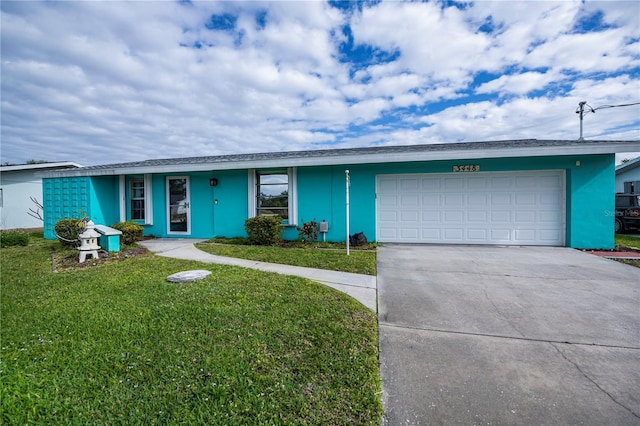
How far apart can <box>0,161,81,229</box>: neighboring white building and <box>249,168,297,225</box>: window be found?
41.9ft

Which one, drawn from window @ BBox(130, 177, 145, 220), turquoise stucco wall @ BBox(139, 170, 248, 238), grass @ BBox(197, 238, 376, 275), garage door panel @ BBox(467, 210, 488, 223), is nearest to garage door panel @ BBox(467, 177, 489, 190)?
garage door panel @ BBox(467, 210, 488, 223)

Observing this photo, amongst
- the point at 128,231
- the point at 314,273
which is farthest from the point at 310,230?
the point at 128,231

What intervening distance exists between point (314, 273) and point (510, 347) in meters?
3.13

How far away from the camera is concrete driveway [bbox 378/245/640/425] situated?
1.85m

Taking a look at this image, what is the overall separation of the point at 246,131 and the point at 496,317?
53.9 ft

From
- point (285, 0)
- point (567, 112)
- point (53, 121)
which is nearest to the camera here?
point (285, 0)

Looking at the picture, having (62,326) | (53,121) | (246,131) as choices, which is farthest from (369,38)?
(53,121)

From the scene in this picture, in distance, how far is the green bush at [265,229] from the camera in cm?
828

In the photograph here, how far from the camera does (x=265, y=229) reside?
27.2 ft

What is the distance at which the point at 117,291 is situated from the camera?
4.12 m

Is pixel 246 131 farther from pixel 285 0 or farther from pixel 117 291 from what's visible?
pixel 117 291

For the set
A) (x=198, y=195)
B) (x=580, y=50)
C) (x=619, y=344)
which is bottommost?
(x=619, y=344)

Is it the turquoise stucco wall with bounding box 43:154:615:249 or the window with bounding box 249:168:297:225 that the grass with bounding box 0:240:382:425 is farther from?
the window with bounding box 249:168:297:225

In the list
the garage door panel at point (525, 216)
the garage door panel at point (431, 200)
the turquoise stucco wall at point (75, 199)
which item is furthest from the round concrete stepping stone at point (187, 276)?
the garage door panel at point (525, 216)
